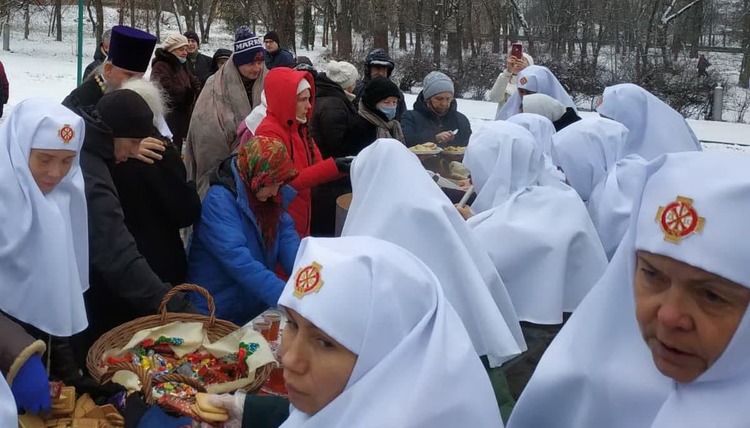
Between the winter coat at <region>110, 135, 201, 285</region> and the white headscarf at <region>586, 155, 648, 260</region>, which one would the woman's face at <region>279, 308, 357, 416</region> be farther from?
the white headscarf at <region>586, 155, 648, 260</region>

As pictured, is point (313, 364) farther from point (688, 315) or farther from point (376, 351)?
point (688, 315)

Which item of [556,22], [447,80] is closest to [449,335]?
[447,80]

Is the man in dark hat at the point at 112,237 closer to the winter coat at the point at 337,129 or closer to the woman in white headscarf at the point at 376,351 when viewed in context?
the woman in white headscarf at the point at 376,351

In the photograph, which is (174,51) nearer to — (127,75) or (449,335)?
(127,75)

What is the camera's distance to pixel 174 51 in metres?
8.44

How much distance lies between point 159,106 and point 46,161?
1.46 meters

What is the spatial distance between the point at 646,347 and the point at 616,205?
8.65 feet

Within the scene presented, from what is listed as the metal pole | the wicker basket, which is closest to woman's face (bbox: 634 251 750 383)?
the wicker basket

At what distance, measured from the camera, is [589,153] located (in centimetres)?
502

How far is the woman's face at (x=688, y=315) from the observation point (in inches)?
62.9

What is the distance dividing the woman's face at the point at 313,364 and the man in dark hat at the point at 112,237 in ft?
5.58

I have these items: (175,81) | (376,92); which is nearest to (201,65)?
(175,81)

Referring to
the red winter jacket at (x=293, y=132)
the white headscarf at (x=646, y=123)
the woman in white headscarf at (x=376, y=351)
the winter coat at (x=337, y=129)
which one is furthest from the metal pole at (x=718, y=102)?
the woman in white headscarf at (x=376, y=351)

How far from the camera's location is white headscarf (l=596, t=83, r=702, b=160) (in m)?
5.58
